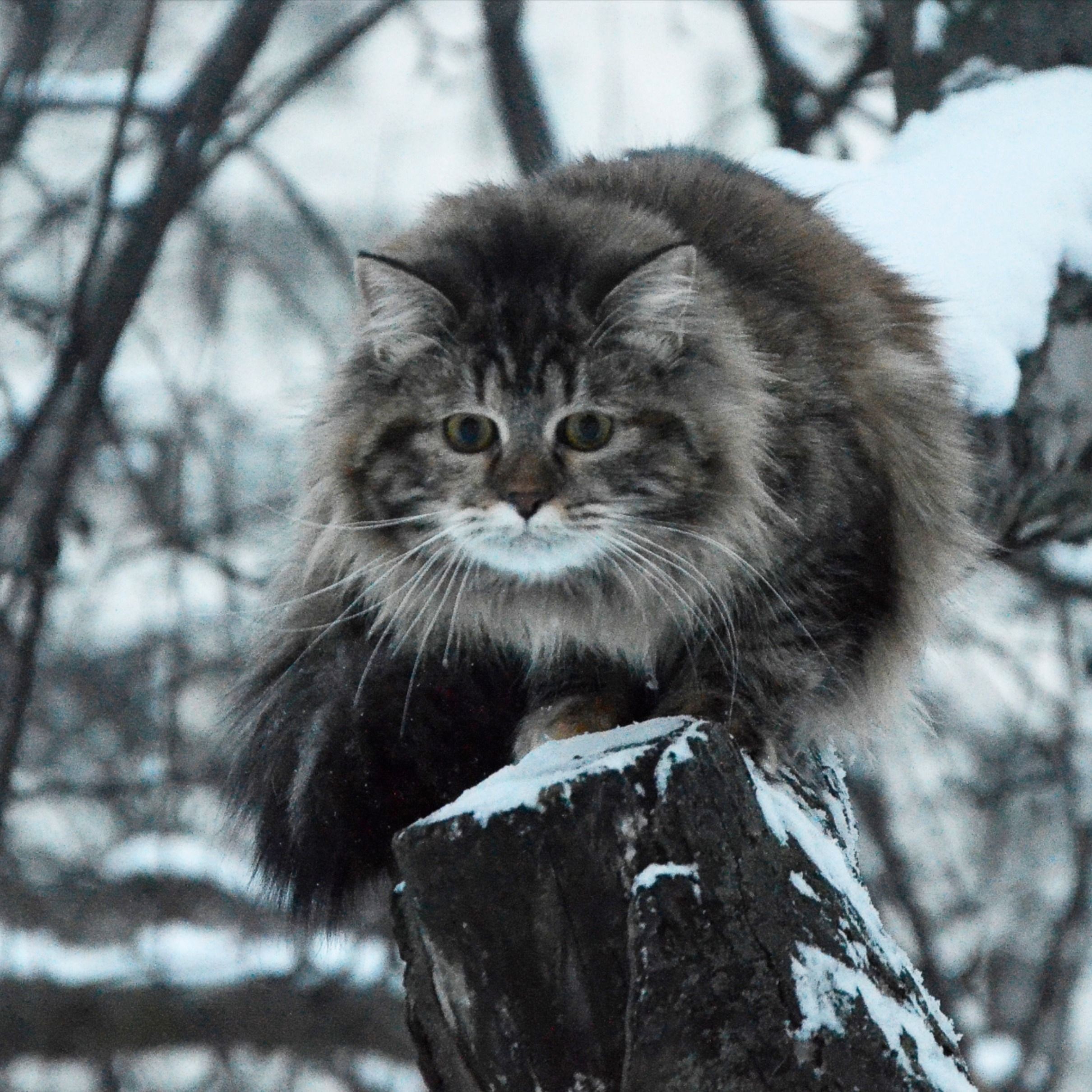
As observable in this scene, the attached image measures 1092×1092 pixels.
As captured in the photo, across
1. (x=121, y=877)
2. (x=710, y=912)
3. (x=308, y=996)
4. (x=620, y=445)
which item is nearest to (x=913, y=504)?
(x=620, y=445)

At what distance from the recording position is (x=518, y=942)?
1.72 meters

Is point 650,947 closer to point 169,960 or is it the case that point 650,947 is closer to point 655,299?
point 655,299

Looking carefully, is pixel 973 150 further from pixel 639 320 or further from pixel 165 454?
pixel 165 454

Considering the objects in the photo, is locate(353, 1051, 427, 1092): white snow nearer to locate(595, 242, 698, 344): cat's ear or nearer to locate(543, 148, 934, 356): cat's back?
locate(543, 148, 934, 356): cat's back

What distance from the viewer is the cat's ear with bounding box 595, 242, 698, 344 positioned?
8.54ft

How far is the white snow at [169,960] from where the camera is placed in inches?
203

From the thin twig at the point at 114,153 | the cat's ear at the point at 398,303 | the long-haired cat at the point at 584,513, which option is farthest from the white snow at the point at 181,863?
the cat's ear at the point at 398,303

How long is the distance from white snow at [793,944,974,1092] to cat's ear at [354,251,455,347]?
4.50ft

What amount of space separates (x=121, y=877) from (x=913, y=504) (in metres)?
3.78

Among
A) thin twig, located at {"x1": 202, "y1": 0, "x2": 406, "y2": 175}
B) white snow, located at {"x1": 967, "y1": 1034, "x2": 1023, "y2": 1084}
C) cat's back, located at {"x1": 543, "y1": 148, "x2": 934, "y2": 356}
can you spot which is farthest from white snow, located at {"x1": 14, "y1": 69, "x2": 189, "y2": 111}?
white snow, located at {"x1": 967, "y1": 1034, "x2": 1023, "y2": 1084}

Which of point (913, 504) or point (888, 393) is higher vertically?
point (888, 393)

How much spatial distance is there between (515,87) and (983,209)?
2.06 m

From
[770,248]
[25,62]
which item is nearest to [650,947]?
[770,248]

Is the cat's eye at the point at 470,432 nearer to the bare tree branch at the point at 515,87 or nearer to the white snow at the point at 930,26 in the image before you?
the bare tree branch at the point at 515,87
